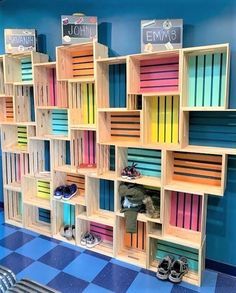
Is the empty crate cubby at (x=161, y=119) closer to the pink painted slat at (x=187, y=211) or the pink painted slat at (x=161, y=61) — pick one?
the pink painted slat at (x=161, y=61)

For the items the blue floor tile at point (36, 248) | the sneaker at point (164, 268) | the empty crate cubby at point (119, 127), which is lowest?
the blue floor tile at point (36, 248)

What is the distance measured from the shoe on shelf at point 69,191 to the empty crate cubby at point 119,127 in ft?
2.44

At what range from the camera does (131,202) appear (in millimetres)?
2619

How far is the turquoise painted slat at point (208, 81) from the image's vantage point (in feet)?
7.48

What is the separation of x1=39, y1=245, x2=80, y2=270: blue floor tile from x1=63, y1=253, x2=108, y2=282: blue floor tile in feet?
0.21

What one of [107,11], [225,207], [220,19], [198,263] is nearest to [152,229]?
[198,263]

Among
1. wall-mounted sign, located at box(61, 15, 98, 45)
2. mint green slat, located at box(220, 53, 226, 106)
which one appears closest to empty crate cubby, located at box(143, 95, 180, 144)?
mint green slat, located at box(220, 53, 226, 106)

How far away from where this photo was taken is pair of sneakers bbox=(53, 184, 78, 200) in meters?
3.00

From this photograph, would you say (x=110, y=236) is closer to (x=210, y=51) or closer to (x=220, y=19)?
(x=210, y=51)

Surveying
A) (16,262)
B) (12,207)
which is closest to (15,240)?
(16,262)

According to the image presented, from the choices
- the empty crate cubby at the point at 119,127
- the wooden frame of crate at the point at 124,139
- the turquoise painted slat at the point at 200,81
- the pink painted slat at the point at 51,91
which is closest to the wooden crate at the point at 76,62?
the wooden frame of crate at the point at 124,139

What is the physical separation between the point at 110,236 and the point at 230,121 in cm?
177

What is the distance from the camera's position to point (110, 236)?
301 cm

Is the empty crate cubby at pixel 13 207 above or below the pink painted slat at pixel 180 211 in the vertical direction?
below
